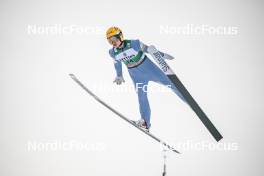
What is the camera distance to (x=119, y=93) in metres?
3.38

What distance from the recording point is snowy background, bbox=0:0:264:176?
322 cm

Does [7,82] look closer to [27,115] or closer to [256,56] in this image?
[27,115]

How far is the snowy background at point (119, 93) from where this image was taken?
10.6 feet

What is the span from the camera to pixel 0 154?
149 inches

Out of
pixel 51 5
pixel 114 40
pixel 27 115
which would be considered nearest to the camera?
pixel 114 40

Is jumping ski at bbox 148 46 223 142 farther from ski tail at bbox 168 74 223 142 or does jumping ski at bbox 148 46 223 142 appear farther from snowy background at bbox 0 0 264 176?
snowy background at bbox 0 0 264 176

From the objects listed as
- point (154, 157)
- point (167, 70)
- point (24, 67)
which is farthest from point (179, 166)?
point (24, 67)

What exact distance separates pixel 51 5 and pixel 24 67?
0.91 m

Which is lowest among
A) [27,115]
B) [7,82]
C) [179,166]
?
[179,166]

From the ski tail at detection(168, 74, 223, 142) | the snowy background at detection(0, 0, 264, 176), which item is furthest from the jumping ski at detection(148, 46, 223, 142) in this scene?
the snowy background at detection(0, 0, 264, 176)

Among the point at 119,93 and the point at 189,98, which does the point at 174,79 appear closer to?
the point at 189,98

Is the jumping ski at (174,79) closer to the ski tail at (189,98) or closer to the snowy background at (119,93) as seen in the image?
the ski tail at (189,98)

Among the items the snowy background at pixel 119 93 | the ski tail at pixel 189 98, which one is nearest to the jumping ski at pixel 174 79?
the ski tail at pixel 189 98

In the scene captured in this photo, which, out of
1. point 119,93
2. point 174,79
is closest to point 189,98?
point 174,79
